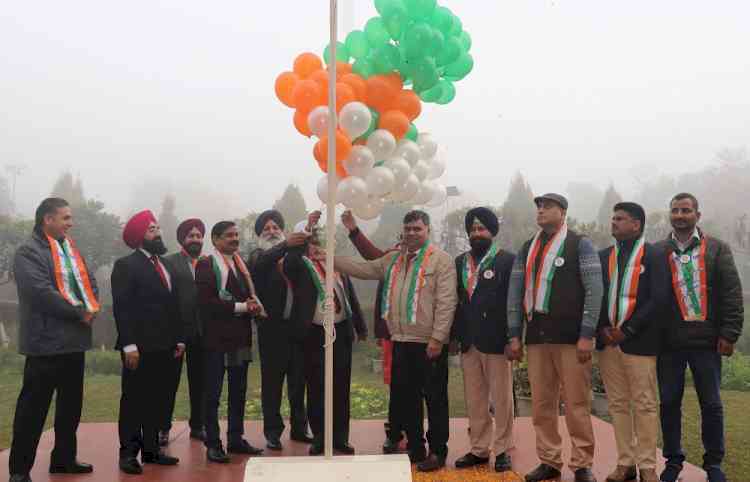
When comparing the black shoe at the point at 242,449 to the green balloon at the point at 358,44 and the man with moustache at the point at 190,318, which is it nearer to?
the man with moustache at the point at 190,318

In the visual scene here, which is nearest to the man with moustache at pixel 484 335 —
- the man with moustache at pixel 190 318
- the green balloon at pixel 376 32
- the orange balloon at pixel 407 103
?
the orange balloon at pixel 407 103

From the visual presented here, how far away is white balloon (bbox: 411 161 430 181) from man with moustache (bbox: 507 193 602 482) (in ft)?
2.53

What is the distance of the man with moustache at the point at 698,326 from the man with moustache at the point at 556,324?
51cm

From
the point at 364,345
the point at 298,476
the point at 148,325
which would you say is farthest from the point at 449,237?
the point at 298,476

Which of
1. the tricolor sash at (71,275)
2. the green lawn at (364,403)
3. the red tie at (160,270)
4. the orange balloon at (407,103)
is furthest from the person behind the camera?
the green lawn at (364,403)

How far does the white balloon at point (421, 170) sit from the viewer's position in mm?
3979

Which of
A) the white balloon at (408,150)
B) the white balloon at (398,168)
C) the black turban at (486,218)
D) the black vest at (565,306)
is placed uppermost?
the white balloon at (408,150)

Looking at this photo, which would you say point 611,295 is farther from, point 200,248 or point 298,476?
point 200,248

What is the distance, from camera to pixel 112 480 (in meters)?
3.67

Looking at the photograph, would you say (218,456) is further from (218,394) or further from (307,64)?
(307,64)

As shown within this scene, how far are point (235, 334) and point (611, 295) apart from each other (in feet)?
7.84

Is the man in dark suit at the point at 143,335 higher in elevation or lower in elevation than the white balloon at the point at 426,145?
lower

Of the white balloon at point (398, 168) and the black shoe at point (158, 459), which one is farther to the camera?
the black shoe at point (158, 459)

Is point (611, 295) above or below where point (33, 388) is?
above
